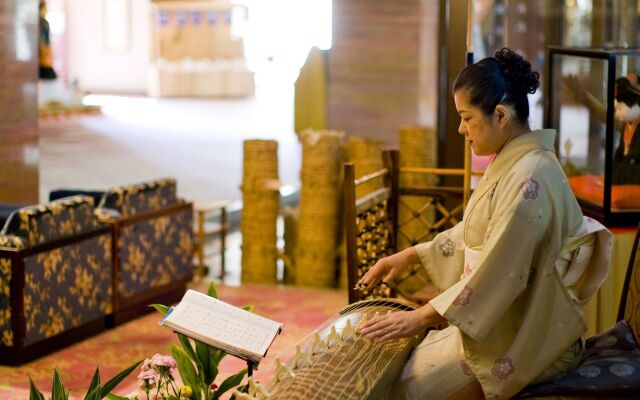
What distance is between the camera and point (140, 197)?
6.47 meters

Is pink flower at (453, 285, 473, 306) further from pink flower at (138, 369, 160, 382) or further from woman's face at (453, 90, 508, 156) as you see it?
pink flower at (138, 369, 160, 382)

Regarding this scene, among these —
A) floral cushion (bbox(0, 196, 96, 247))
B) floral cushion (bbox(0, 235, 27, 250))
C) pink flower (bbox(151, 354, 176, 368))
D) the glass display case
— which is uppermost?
the glass display case

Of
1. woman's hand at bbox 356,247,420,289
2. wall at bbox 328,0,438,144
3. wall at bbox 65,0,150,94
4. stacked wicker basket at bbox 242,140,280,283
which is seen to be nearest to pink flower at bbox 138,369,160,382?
woman's hand at bbox 356,247,420,289

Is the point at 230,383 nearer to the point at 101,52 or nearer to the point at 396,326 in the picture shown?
the point at 396,326

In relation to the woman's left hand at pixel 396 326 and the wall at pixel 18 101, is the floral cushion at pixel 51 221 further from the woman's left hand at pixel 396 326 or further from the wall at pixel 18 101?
the woman's left hand at pixel 396 326

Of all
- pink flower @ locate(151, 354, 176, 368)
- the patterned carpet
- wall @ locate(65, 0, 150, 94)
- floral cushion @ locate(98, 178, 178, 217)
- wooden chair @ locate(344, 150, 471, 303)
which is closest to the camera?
pink flower @ locate(151, 354, 176, 368)

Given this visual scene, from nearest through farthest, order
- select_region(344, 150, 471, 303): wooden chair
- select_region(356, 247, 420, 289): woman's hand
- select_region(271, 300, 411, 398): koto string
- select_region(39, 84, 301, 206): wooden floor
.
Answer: select_region(271, 300, 411, 398): koto string → select_region(356, 247, 420, 289): woman's hand → select_region(344, 150, 471, 303): wooden chair → select_region(39, 84, 301, 206): wooden floor

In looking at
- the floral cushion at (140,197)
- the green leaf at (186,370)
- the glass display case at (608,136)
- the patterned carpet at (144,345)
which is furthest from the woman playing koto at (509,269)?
the floral cushion at (140,197)

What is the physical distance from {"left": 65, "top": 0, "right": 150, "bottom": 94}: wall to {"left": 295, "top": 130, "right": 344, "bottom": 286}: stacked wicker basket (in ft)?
48.2

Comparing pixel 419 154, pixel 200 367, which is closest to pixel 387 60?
pixel 419 154

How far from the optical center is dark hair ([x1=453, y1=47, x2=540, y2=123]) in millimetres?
3029

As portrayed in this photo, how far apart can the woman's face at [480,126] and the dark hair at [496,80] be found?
16mm

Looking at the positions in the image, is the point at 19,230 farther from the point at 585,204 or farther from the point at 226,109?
the point at 226,109

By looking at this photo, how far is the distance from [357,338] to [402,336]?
18cm
